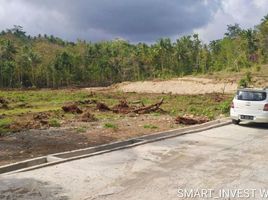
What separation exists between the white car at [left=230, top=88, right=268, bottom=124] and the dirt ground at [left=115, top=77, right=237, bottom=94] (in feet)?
77.7

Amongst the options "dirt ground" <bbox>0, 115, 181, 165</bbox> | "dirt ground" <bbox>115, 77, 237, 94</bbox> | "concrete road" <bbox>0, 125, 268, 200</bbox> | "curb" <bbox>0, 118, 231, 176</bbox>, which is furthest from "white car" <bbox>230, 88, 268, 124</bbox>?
"dirt ground" <bbox>115, 77, 237, 94</bbox>

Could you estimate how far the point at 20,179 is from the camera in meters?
8.52

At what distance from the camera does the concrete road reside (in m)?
7.65

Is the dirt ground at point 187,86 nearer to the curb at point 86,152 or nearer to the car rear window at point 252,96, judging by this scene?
the car rear window at point 252,96

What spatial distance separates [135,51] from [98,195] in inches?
3178

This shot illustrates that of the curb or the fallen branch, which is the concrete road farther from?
the fallen branch

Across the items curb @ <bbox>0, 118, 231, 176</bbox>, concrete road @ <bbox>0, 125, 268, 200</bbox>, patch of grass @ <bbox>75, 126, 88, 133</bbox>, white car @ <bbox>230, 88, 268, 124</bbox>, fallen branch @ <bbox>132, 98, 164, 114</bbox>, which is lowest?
concrete road @ <bbox>0, 125, 268, 200</bbox>

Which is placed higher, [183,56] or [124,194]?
[183,56]

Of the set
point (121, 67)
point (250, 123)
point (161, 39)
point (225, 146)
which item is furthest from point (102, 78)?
point (225, 146)

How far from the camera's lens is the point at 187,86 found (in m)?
47.3

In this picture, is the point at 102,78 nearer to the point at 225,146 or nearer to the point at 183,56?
the point at 183,56

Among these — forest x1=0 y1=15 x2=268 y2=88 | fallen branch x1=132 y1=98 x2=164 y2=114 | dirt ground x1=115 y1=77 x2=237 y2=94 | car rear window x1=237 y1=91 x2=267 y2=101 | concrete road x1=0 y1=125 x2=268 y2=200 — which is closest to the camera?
concrete road x1=0 y1=125 x2=268 y2=200

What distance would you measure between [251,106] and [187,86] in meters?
30.0

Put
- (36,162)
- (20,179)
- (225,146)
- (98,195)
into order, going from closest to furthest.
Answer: (98,195) → (20,179) → (36,162) → (225,146)
